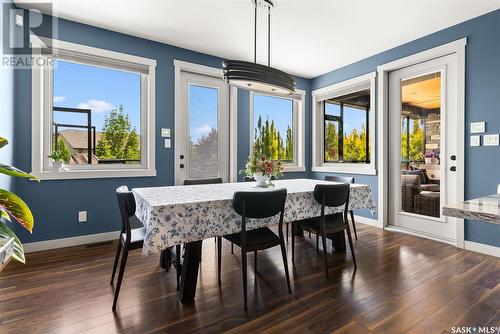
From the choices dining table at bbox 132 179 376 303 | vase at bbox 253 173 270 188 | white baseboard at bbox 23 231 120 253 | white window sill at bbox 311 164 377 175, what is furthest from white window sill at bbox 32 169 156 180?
white window sill at bbox 311 164 377 175

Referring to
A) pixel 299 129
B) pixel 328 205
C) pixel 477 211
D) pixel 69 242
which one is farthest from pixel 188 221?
pixel 299 129

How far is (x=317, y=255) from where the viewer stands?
289cm

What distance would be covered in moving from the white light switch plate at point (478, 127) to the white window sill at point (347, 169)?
4.36 ft

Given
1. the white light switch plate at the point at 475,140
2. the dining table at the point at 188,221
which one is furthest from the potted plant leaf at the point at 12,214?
the white light switch plate at the point at 475,140

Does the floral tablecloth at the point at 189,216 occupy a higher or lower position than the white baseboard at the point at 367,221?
higher

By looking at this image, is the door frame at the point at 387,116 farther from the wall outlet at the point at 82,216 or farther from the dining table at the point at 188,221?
the wall outlet at the point at 82,216

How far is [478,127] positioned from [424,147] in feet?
2.21

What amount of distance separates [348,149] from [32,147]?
15.3ft

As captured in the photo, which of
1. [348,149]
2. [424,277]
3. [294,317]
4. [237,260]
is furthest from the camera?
[348,149]

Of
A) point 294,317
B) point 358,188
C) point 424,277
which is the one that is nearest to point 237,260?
point 294,317

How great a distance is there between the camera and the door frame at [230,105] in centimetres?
A: 381

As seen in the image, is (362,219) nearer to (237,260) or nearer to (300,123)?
(300,123)

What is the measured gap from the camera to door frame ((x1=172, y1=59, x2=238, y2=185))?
12.5 feet

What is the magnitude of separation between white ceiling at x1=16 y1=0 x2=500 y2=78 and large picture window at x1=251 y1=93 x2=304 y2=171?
109 cm
